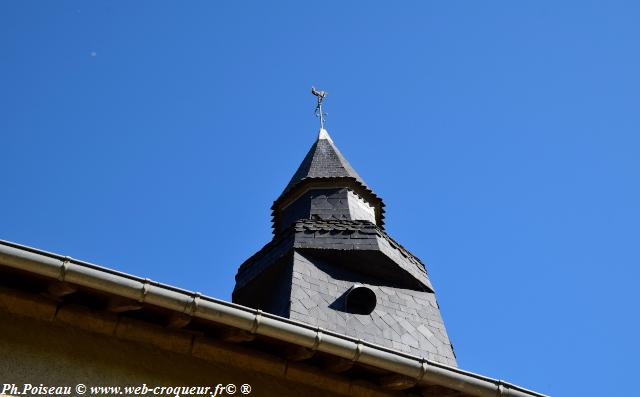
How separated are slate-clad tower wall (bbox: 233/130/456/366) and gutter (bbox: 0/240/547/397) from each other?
145 inches

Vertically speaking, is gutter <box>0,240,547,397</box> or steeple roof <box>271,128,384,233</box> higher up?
steeple roof <box>271,128,384,233</box>

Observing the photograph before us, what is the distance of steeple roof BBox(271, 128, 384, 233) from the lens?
13.8m

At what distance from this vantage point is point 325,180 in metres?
13.8

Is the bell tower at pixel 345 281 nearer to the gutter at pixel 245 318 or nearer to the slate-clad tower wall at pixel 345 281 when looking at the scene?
the slate-clad tower wall at pixel 345 281

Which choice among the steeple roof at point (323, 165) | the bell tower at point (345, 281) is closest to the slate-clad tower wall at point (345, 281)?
the bell tower at point (345, 281)

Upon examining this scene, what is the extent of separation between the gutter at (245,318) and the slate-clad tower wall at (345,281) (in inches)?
145

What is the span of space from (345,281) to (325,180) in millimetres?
3327

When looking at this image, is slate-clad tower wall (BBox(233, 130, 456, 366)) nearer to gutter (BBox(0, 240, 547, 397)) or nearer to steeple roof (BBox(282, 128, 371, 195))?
steeple roof (BBox(282, 128, 371, 195))

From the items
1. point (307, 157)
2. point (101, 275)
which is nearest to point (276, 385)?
point (101, 275)

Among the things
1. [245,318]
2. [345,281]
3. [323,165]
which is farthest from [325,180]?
[245,318]

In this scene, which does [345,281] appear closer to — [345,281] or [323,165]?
[345,281]

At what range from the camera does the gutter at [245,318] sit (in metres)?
5.30

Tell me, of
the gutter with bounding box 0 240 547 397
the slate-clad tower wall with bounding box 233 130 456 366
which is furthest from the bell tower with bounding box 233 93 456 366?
the gutter with bounding box 0 240 547 397

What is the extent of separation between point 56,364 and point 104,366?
0.34 meters
